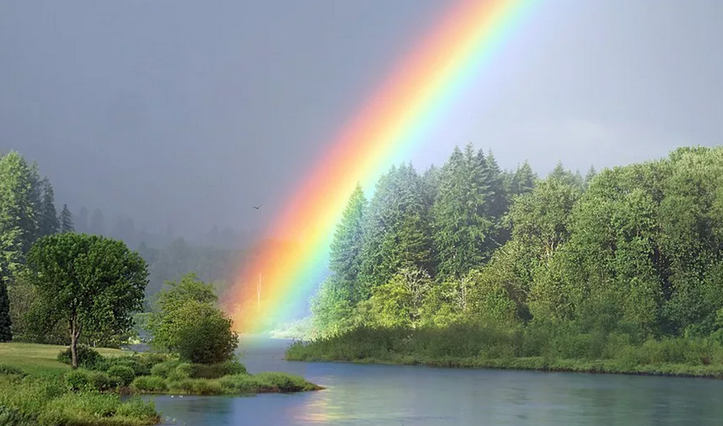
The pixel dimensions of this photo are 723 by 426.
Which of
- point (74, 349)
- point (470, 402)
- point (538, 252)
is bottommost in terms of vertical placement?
point (470, 402)

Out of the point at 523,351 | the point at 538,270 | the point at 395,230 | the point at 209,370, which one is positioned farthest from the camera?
the point at 395,230

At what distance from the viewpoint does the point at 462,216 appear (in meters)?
110

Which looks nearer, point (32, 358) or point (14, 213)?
point (32, 358)

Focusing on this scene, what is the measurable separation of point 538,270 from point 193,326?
50227mm

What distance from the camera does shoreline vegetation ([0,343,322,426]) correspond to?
3169cm

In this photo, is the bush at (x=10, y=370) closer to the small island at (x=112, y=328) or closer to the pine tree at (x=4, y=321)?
the small island at (x=112, y=328)

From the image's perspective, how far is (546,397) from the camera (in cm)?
5328

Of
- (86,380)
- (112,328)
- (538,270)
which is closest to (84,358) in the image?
(112,328)

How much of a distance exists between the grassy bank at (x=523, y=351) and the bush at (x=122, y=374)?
40705 millimetres

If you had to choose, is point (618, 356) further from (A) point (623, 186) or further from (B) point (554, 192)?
(B) point (554, 192)

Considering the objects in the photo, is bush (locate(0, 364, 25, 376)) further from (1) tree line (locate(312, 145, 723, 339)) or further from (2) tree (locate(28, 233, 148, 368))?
(1) tree line (locate(312, 145, 723, 339))

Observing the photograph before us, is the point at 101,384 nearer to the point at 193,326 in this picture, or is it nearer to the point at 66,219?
the point at 193,326

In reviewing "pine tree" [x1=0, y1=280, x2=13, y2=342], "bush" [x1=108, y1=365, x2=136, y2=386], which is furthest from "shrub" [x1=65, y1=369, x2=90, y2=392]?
"pine tree" [x1=0, y1=280, x2=13, y2=342]

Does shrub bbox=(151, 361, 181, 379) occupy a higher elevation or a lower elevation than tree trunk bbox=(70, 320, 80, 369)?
lower
